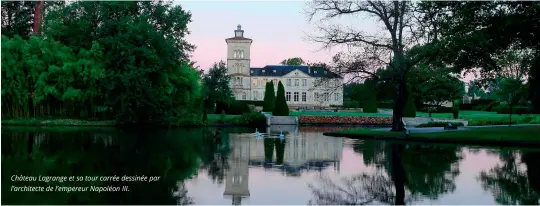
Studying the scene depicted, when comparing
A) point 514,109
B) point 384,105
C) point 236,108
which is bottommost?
point 514,109

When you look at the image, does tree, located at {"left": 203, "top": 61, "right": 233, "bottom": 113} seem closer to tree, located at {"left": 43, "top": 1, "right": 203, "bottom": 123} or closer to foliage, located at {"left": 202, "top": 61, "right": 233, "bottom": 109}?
foliage, located at {"left": 202, "top": 61, "right": 233, "bottom": 109}

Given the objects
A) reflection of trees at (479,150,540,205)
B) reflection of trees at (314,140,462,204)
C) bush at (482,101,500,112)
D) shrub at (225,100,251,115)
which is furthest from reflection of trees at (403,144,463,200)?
bush at (482,101,500,112)

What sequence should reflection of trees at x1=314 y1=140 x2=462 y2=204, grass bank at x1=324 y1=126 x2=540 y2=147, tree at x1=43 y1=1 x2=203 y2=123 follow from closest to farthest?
reflection of trees at x1=314 y1=140 x2=462 y2=204
grass bank at x1=324 y1=126 x2=540 y2=147
tree at x1=43 y1=1 x2=203 y2=123

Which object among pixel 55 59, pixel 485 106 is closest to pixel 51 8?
pixel 55 59

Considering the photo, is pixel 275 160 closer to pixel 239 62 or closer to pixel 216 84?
pixel 216 84

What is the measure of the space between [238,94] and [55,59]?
4667cm

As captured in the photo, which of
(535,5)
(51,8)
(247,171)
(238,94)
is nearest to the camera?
(247,171)

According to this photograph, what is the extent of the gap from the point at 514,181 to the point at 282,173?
4.86m

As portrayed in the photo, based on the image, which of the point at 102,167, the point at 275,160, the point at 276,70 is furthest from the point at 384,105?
the point at 102,167

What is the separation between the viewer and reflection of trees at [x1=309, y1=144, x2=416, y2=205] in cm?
948

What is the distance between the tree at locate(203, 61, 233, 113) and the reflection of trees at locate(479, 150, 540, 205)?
32592 millimetres

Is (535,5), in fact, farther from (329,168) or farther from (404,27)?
(329,168)

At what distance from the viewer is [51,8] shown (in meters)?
43.8

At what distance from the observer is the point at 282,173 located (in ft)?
43.1
